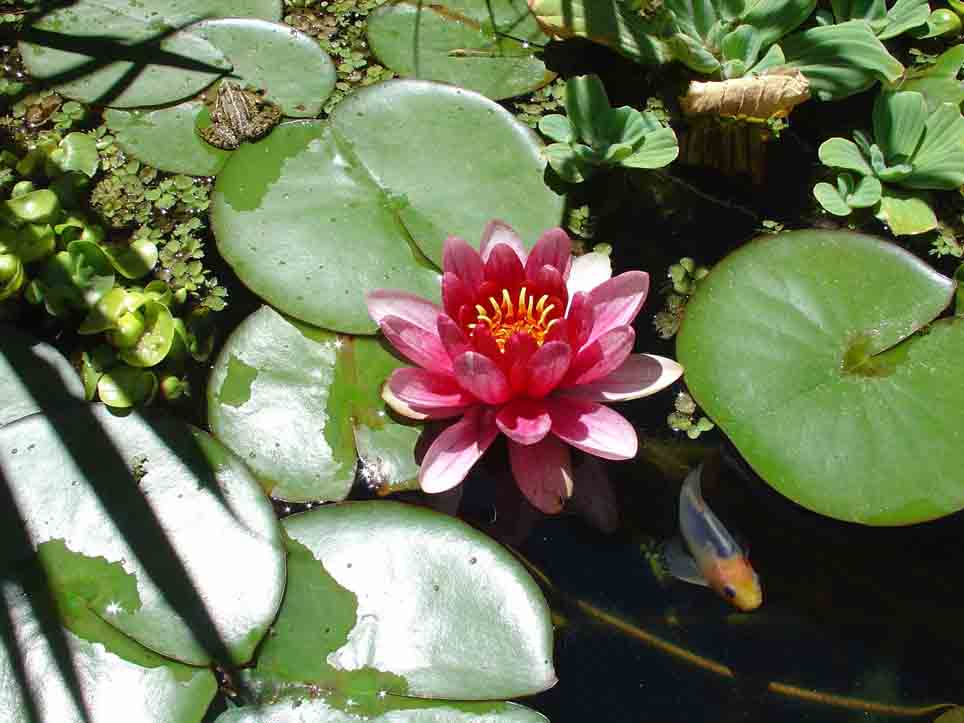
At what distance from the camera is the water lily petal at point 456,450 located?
1.77 metres

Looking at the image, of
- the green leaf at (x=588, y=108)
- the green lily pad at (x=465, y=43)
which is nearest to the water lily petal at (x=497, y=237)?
the green leaf at (x=588, y=108)

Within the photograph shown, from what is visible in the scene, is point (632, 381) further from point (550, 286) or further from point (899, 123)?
point (899, 123)

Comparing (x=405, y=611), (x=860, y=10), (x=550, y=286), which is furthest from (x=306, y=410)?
(x=860, y=10)

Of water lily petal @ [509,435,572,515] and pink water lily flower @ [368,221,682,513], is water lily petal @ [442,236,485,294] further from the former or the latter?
water lily petal @ [509,435,572,515]

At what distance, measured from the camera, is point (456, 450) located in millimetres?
1801

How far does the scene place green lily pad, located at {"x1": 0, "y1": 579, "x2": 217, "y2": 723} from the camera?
1.60 m

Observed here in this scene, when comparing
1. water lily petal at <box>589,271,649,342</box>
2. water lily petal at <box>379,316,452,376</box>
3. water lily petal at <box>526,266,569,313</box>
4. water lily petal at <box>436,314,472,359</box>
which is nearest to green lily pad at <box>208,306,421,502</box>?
water lily petal at <box>379,316,452,376</box>

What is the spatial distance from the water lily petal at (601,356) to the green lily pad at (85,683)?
102 centimetres

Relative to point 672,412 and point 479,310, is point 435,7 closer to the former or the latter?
point 479,310

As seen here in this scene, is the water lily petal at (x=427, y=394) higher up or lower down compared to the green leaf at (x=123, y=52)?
lower down

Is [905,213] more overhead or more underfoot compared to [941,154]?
more underfoot

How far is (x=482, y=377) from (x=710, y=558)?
0.73 m

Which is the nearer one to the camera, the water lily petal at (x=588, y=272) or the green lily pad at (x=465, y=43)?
the water lily petal at (x=588, y=272)

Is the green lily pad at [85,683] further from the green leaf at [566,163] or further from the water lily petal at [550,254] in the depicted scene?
the green leaf at [566,163]
